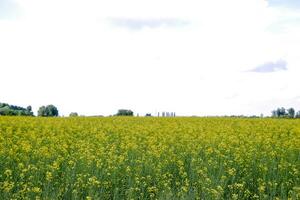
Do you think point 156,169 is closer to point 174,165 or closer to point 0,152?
point 174,165

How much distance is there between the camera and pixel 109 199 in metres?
11.1

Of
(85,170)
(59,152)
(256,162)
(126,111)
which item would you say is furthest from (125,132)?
(126,111)

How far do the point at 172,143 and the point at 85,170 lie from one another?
19.3 feet

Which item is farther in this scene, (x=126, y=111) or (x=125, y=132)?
(x=126, y=111)

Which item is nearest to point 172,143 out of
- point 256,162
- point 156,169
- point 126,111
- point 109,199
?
point 256,162

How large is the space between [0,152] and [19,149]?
1.17 metres

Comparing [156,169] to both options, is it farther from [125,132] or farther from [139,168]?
[125,132]

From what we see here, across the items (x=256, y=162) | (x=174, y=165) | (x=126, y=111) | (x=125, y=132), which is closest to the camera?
(x=174, y=165)

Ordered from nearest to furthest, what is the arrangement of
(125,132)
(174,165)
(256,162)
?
1. (174,165)
2. (256,162)
3. (125,132)

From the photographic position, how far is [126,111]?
55969 mm

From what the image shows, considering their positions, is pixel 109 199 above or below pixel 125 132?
below

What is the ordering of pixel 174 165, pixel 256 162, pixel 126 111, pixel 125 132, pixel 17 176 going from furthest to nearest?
pixel 126 111 → pixel 125 132 → pixel 256 162 → pixel 174 165 → pixel 17 176

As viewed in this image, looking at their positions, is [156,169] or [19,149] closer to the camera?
[156,169]

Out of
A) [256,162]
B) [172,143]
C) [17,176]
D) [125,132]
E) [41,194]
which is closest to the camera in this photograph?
[41,194]
